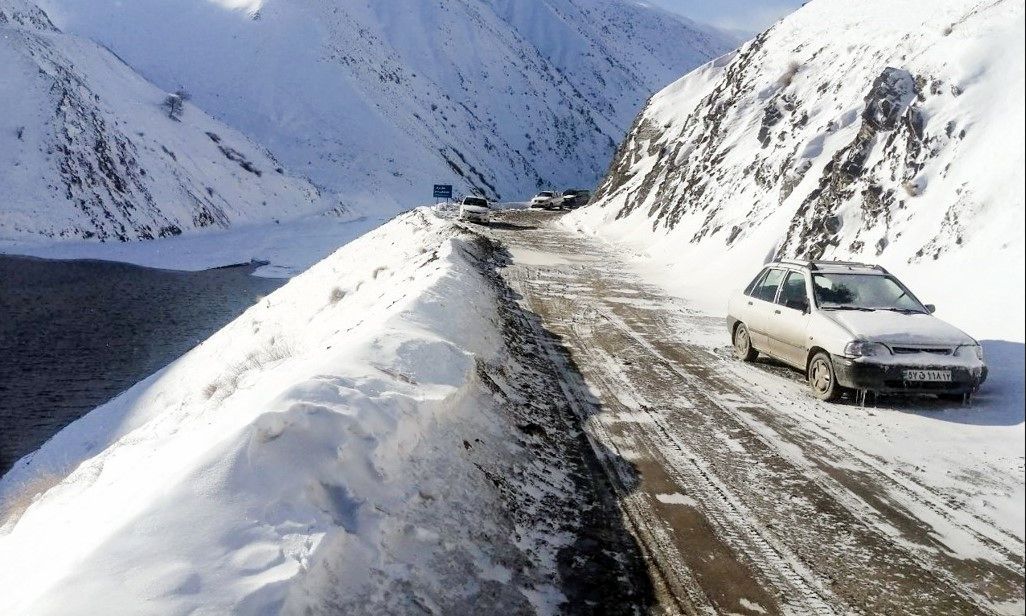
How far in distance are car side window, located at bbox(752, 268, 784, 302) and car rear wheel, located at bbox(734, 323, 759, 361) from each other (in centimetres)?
52

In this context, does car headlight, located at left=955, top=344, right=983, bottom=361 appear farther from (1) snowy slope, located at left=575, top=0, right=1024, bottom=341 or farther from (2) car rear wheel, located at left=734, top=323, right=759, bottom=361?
(2) car rear wheel, located at left=734, top=323, right=759, bottom=361

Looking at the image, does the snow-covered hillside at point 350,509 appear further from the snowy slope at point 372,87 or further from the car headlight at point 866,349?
the snowy slope at point 372,87

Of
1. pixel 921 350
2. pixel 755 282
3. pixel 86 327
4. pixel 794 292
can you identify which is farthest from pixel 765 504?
pixel 86 327

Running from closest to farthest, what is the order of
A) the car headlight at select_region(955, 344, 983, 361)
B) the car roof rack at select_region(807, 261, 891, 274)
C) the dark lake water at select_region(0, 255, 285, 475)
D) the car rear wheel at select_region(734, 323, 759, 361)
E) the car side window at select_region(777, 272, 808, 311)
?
the car headlight at select_region(955, 344, 983, 361) → the car side window at select_region(777, 272, 808, 311) → the car roof rack at select_region(807, 261, 891, 274) → the car rear wheel at select_region(734, 323, 759, 361) → the dark lake water at select_region(0, 255, 285, 475)

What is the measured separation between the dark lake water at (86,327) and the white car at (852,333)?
12022 mm

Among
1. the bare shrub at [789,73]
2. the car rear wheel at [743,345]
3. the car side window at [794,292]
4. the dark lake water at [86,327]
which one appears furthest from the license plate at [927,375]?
the bare shrub at [789,73]

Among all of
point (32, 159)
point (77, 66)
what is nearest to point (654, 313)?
point (32, 159)

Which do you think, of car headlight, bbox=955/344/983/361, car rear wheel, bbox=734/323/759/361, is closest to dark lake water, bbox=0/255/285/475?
car rear wheel, bbox=734/323/759/361

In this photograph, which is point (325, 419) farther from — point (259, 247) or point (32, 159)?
point (32, 159)

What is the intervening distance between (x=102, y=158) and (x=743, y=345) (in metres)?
39.4

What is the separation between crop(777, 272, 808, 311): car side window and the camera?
950 centimetres

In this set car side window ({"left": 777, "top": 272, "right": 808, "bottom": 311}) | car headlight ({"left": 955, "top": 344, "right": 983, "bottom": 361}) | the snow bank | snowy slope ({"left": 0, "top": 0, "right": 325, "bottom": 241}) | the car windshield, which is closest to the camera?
the snow bank

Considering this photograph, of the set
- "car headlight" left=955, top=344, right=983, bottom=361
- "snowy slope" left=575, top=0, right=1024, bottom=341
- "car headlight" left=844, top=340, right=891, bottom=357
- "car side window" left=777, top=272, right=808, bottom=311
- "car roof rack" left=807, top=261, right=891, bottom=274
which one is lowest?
"car headlight" left=844, top=340, right=891, bottom=357

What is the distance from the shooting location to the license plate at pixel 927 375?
7805 mm
